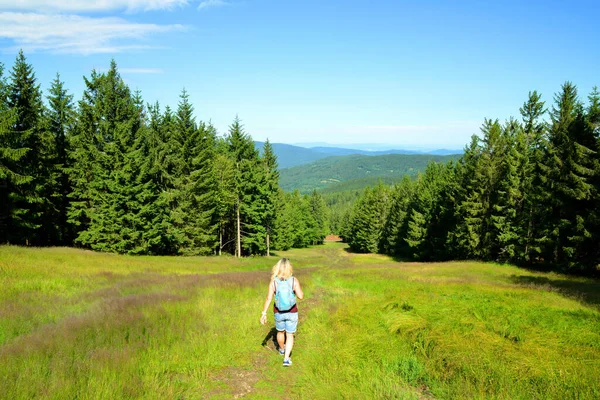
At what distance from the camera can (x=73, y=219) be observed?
29938mm

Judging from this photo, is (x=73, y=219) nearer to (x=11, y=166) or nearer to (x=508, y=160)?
(x=11, y=166)

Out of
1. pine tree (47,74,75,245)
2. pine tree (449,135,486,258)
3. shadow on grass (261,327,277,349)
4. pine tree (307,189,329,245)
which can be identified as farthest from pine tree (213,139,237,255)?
pine tree (307,189,329,245)

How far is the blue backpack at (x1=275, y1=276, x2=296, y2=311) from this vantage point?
7004 millimetres

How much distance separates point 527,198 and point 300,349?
31257 millimetres

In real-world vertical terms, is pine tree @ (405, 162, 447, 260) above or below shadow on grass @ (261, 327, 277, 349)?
below

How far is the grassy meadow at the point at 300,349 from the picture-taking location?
199 inches

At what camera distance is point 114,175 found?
26859mm

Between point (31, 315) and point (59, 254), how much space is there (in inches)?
583

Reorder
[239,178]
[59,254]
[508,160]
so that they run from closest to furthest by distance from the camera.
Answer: [59,254] < [508,160] < [239,178]

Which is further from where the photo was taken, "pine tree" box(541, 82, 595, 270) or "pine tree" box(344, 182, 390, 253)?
"pine tree" box(344, 182, 390, 253)

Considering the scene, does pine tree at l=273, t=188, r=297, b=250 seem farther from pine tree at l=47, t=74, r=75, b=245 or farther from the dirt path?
the dirt path

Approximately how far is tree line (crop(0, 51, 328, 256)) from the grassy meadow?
1705 cm

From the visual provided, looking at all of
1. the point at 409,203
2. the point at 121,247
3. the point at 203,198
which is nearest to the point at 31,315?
the point at 121,247

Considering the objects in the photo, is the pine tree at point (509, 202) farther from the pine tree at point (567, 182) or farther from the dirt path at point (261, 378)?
the dirt path at point (261, 378)
